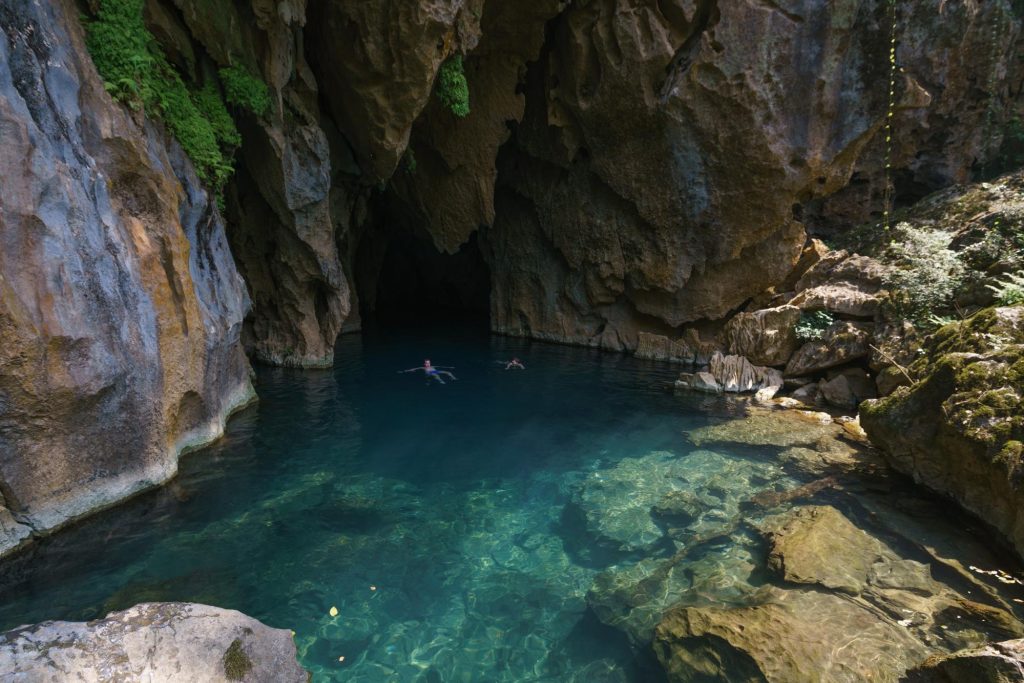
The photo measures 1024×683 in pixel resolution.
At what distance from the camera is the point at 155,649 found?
3.11 metres

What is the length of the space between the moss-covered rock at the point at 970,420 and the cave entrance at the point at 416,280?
2110 cm

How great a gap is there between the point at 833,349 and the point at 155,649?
13.2m

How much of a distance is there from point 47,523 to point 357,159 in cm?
1178

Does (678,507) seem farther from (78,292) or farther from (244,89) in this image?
(244,89)

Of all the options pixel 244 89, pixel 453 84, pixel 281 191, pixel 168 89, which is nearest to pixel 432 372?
pixel 281 191

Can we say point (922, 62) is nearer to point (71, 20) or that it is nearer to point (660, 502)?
point (660, 502)

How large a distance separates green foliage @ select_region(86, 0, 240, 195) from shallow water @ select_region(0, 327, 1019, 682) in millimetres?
4913

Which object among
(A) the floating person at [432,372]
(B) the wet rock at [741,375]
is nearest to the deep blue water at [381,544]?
(A) the floating person at [432,372]

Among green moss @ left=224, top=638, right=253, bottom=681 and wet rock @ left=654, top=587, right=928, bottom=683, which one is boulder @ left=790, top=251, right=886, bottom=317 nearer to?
wet rock @ left=654, top=587, right=928, bottom=683

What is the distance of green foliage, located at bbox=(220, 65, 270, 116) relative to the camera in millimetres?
9523

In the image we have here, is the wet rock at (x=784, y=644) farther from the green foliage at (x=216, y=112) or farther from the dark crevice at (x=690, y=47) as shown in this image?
the dark crevice at (x=690, y=47)

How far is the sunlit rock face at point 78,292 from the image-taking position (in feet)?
16.0

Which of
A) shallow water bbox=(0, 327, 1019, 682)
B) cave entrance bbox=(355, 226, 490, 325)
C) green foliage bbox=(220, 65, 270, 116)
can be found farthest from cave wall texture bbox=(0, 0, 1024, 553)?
cave entrance bbox=(355, 226, 490, 325)

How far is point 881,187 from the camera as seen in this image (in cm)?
1891
